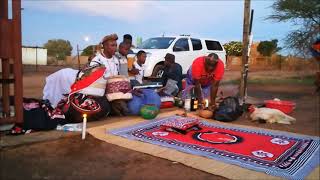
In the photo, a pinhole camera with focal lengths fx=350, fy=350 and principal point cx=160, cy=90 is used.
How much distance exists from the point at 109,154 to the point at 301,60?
1604 cm

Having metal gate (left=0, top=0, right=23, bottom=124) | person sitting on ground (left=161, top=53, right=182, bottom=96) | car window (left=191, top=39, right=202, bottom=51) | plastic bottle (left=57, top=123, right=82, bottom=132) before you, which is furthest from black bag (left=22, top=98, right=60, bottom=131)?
car window (left=191, top=39, right=202, bottom=51)

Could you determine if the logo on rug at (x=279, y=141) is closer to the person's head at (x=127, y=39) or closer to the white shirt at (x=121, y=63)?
the white shirt at (x=121, y=63)

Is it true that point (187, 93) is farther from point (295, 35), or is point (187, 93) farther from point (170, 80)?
A: point (295, 35)

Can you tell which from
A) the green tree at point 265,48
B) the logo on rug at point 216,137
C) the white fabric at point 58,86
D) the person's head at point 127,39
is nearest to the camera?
the logo on rug at point 216,137

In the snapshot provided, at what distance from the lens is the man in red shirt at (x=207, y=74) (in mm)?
7136

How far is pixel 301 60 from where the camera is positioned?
59.5ft

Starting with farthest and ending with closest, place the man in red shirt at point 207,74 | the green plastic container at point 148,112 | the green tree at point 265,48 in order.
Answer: the green tree at point 265,48
the man in red shirt at point 207,74
the green plastic container at point 148,112

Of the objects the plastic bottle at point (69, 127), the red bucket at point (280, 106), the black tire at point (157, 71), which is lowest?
the plastic bottle at point (69, 127)

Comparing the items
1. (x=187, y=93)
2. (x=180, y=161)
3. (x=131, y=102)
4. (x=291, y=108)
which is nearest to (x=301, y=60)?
(x=291, y=108)

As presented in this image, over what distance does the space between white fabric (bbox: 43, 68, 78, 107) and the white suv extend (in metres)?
5.12

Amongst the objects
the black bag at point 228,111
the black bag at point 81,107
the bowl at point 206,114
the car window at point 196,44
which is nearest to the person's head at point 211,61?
the black bag at point 228,111

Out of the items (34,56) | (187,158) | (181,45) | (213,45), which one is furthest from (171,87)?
(34,56)

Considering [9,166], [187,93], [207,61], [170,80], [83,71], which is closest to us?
[9,166]

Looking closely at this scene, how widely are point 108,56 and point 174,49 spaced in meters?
6.76
